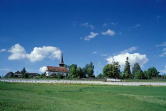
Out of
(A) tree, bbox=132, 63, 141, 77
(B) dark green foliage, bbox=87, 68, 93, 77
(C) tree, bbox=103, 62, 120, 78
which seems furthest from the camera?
(A) tree, bbox=132, 63, 141, 77

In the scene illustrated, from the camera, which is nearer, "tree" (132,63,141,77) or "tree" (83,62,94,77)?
"tree" (132,63,141,77)

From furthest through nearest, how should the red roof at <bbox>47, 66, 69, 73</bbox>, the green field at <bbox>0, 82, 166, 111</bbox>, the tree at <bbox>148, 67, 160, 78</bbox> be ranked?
the tree at <bbox>148, 67, 160, 78</bbox> < the red roof at <bbox>47, 66, 69, 73</bbox> < the green field at <bbox>0, 82, 166, 111</bbox>

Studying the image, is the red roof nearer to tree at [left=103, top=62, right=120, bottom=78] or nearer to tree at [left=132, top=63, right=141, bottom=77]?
tree at [left=103, top=62, right=120, bottom=78]

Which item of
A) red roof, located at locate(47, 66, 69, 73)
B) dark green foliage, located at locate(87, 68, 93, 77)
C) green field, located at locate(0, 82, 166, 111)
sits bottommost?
green field, located at locate(0, 82, 166, 111)

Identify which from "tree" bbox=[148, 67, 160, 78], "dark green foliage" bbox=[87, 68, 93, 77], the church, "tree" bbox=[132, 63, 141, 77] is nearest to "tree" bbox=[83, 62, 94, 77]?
"dark green foliage" bbox=[87, 68, 93, 77]

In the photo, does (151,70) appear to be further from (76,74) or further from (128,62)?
(76,74)

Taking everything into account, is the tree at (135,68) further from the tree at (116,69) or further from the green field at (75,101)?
the green field at (75,101)

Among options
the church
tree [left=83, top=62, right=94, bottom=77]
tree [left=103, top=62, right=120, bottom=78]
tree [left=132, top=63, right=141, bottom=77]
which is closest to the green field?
tree [left=103, top=62, right=120, bottom=78]

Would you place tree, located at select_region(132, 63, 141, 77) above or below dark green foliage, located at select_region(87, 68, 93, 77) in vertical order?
above

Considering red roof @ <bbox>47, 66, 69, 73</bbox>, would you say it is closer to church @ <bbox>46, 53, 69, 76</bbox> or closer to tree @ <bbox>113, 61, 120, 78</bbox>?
church @ <bbox>46, 53, 69, 76</bbox>

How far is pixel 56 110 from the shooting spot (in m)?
12.3

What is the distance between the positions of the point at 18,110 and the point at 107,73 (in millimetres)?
93945

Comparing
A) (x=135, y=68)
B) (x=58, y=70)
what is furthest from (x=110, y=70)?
(x=58, y=70)

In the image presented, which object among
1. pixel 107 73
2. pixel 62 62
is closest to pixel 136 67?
pixel 107 73
